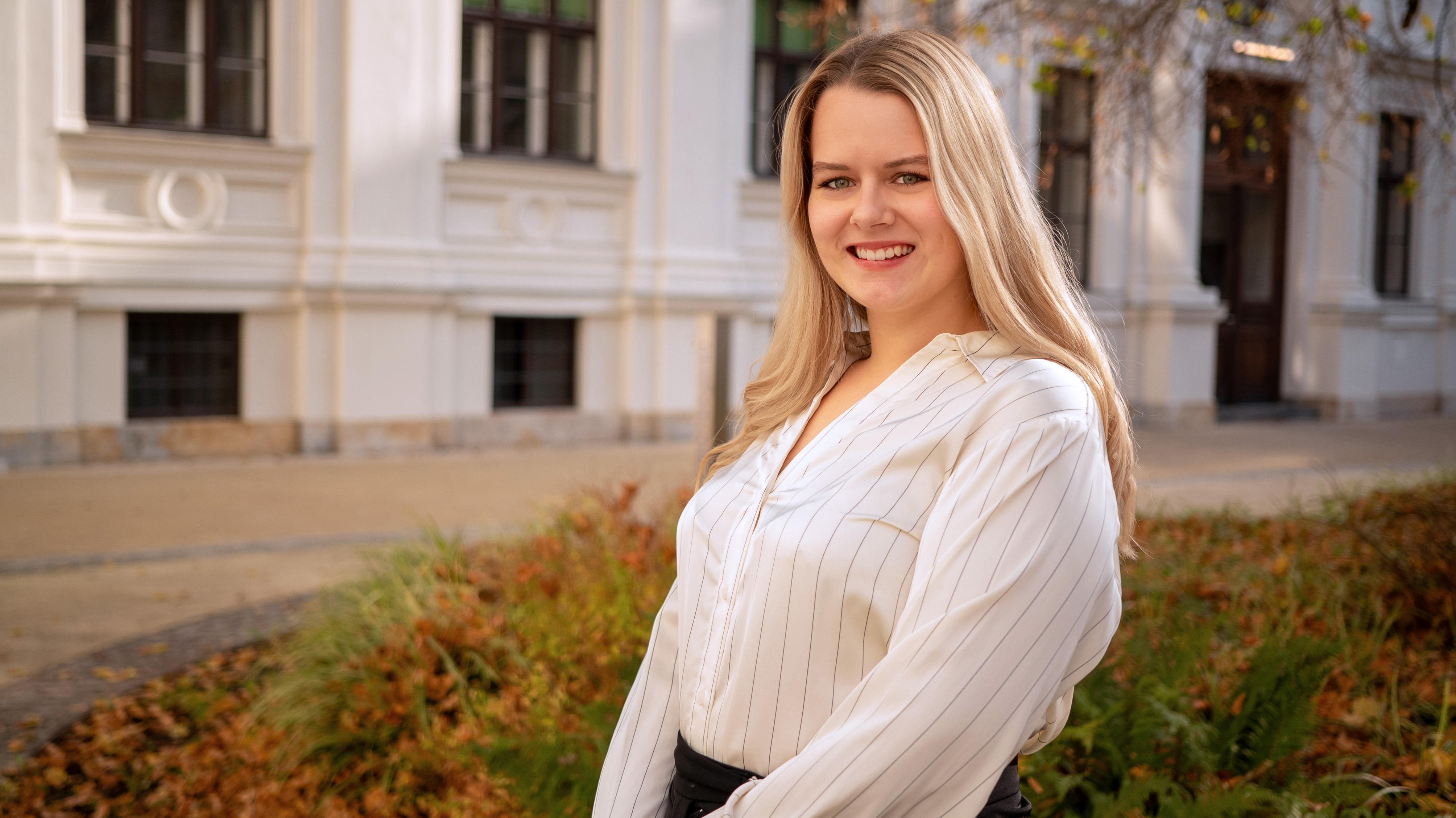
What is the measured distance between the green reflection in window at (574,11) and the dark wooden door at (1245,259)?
903 centimetres

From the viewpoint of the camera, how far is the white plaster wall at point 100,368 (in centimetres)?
1090

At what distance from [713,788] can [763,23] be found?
45.1 ft

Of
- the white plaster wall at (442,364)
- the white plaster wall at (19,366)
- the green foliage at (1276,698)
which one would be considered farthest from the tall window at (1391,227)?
the white plaster wall at (19,366)

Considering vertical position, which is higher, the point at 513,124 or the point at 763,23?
the point at 763,23

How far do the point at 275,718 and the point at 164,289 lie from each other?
808cm

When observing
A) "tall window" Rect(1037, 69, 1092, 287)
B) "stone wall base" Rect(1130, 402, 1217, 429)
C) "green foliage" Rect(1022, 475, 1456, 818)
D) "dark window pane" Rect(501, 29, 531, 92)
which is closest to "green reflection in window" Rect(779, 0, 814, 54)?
"dark window pane" Rect(501, 29, 531, 92)

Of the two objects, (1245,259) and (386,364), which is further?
(1245,259)

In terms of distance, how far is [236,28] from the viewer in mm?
11656

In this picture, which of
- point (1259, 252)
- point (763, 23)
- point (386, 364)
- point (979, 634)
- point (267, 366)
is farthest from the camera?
point (1259, 252)

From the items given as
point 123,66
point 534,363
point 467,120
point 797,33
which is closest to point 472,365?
point 534,363

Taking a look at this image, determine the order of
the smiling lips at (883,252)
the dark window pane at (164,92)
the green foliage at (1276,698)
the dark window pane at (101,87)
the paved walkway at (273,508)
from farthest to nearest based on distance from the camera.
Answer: the dark window pane at (164,92), the dark window pane at (101,87), the paved walkway at (273,508), the green foliage at (1276,698), the smiling lips at (883,252)

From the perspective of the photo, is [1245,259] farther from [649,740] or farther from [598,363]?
[649,740]

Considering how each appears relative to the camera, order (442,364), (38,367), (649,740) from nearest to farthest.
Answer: (649,740) < (38,367) < (442,364)

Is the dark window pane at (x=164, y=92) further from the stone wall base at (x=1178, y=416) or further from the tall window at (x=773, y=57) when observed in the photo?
the stone wall base at (x=1178, y=416)
